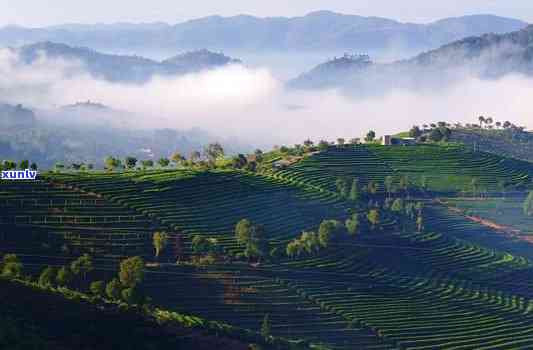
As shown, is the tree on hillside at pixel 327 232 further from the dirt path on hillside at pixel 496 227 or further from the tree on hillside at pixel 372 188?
the dirt path on hillside at pixel 496 227

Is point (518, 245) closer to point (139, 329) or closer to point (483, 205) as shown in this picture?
point (483, 205)

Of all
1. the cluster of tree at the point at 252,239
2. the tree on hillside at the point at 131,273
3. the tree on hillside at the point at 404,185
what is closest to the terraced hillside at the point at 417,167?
the tree on hillside at the point at 404,185

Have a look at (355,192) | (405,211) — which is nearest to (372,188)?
(355,192)

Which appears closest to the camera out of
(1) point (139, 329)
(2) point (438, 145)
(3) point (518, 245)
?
(1) point (139, 329)

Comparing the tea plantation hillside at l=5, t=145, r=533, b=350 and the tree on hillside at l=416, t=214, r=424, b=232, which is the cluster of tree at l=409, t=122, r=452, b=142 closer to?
the tea plantation hillside at l=5, t=145, r=533, b=350

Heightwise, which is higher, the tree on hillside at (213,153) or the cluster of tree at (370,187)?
the tree on hillside at (213,153)

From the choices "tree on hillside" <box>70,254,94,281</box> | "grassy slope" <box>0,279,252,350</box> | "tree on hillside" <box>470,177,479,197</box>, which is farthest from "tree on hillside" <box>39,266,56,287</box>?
"tree on hillside" <box>470,177,479,197</box>

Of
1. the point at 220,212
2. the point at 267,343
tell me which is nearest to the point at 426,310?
the point at 267,343
